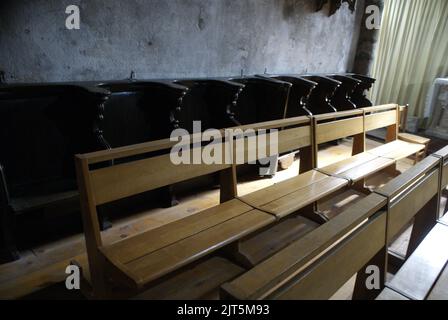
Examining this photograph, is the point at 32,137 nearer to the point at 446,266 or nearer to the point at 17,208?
the point at 17,208

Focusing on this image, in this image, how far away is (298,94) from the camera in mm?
3621

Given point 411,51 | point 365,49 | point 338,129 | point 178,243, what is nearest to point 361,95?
point 365,49

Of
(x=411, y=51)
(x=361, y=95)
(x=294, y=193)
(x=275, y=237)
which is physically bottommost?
(x=275, y=237)

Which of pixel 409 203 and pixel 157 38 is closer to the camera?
pixel 409 203

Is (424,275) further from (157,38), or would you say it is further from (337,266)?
(157,38)

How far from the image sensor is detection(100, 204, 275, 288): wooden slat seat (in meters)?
1.25

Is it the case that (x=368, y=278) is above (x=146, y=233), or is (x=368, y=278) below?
below

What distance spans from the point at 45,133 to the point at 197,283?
1398 mm

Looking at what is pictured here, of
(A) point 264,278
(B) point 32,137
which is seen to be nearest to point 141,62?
(B) point 32,137

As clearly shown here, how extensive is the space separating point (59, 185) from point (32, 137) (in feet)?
1.14

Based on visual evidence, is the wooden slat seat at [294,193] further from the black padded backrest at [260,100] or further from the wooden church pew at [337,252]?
the black padded backrest at [260,100]

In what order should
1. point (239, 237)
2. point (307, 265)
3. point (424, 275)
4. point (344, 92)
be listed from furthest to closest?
point (344, 92), point (239, 237), point (424, 275), point (307, 265)

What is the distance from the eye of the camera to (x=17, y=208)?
1.88 m

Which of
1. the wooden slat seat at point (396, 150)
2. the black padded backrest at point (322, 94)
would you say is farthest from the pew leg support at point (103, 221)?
the black padded backrest at point (322, 94)
